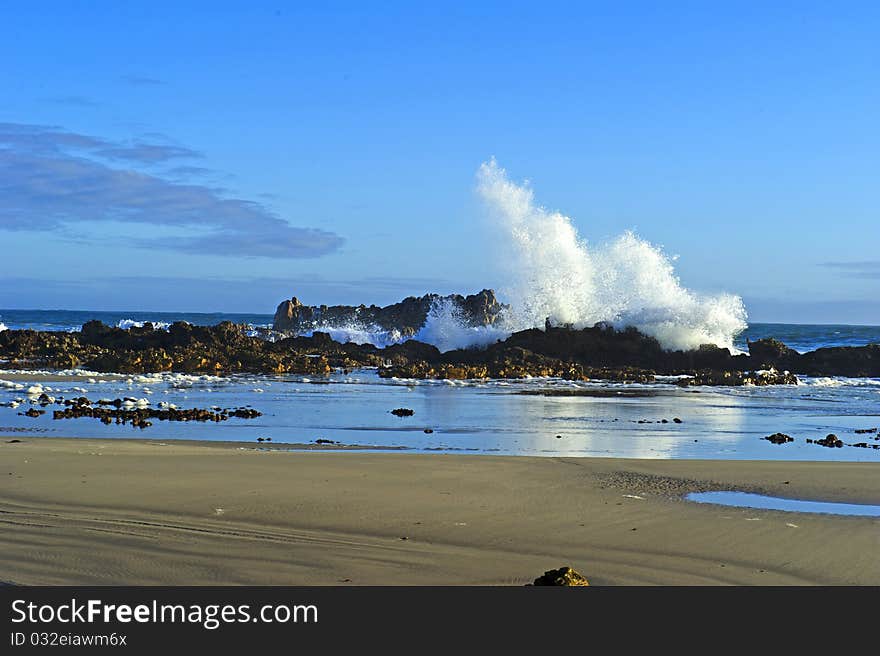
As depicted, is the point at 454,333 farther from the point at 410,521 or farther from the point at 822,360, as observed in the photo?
the point at 410,521

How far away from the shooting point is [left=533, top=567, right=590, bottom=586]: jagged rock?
5375 mm

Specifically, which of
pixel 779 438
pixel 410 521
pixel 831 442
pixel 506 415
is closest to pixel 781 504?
pixel 410 521

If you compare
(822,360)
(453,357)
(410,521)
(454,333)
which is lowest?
(410,521)

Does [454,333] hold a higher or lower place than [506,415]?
higher

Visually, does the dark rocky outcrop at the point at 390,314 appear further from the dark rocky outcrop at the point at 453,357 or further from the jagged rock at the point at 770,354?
the jagged rock at the point at 770,354

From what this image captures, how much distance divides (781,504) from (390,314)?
4047cm

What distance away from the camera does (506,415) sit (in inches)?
661

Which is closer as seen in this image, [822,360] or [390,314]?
[822,360]

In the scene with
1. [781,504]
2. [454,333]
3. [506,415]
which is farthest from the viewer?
[454,333]

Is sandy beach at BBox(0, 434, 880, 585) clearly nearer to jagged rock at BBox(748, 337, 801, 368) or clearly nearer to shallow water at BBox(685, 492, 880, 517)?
shallow water at BBox(685, 492, 880, 517)

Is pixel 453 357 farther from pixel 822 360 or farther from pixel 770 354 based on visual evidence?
pixel 822 360

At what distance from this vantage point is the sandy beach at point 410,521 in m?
5.98

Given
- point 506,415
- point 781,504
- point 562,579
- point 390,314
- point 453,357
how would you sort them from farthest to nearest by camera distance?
1. point 390,314
2. point 453,357
3. point 506,415
4. point 781,504
5. point 562,579
